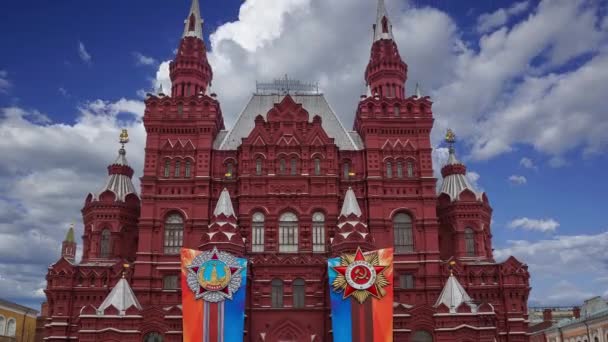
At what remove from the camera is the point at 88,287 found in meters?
51.0

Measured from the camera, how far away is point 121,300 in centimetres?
4684

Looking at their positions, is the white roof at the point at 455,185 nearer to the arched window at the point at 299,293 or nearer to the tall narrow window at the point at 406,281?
the tall narrow window at the point at 406,281

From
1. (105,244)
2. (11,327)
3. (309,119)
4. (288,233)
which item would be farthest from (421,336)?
(11,327)

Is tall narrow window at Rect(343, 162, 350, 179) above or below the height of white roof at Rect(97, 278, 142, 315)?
above

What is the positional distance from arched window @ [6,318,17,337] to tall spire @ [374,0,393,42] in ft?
165

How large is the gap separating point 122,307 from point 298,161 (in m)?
19.7

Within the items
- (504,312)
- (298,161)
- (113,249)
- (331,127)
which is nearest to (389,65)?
(331,127)

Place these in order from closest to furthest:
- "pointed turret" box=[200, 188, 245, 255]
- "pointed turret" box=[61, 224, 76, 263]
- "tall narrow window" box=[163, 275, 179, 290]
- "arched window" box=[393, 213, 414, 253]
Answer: "pointed turret" box=[200, 188, 245, 255], "tall narrow window" box=[163, 275, 179, 290], "arched window" box=[393, 213, 414, 253], "pointed turret" box=[61, 224, 76, 263]

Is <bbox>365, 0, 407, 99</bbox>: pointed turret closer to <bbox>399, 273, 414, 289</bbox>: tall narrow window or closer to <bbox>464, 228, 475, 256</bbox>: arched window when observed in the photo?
<bbox>464, 228, 475, 256</bbox>: arched window

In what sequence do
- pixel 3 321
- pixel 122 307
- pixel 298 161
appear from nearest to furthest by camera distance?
pixel 122 307 → pixel 298 161 → pixel 3 321

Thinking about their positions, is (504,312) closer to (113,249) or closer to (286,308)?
(286,308)

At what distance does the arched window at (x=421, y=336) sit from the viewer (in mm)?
47384

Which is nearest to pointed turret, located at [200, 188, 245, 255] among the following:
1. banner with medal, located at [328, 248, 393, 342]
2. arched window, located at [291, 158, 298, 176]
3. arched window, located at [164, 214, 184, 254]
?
arched window, located at [164, 214, 184, 254]

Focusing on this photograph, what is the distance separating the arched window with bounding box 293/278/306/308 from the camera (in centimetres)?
4888
